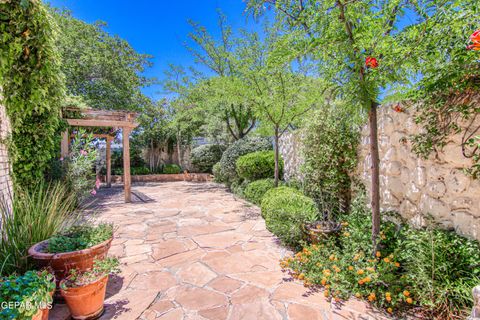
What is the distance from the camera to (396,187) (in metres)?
3.22

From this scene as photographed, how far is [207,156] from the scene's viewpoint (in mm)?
14250

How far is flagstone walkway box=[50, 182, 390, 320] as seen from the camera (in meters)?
2.18

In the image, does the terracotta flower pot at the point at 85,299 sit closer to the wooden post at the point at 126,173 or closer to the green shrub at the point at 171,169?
the wooden post at the point at 126,173

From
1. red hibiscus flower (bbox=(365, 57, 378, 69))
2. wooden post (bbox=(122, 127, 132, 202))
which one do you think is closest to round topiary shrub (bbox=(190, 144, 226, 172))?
wooden post (bbox=(122, 127, 132, 202))

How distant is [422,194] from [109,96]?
481 inches

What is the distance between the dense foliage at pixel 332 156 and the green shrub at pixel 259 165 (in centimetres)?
291

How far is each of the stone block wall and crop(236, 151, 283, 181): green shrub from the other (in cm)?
356

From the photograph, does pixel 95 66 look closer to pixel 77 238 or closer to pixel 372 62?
pixel 77 238

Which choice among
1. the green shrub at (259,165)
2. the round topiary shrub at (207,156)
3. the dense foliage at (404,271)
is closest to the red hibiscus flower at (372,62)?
the dense foliage at (404,271)

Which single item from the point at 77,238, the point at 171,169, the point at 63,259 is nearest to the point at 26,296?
the point at 63,259

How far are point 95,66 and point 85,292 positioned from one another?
11916 millimetres

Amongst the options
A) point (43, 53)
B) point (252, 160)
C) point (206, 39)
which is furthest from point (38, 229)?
point (206, 39)

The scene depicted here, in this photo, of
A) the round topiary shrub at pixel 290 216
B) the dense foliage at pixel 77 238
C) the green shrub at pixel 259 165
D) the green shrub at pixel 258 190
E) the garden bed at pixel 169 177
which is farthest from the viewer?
the garden bed at pixel 169 177

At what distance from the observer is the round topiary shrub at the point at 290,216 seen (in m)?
3.58
